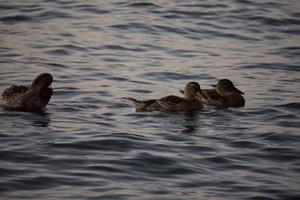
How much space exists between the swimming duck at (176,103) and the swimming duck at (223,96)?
0.18m

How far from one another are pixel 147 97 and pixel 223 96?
1.38m

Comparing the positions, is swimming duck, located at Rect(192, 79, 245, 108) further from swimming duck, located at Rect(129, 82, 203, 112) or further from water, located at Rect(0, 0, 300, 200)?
water, located at Rect(0, 0, 300, 200)

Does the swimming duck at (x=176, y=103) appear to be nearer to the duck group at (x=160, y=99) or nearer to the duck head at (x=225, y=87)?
the duck group at (x=160, y=99)

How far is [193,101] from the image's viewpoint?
51.8ft

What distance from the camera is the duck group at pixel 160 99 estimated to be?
49.0ft

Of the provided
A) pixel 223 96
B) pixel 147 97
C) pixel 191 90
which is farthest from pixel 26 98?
pixel 223 96

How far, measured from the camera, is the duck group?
588 inches

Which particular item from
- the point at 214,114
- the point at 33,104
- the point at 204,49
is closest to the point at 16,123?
the point at 33,104

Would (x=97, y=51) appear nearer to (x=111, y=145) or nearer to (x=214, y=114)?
(x=214, y=114)

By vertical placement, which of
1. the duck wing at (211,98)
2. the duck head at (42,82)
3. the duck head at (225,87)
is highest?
the duck head at (42,82)

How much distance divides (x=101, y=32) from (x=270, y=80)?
17.9 feet

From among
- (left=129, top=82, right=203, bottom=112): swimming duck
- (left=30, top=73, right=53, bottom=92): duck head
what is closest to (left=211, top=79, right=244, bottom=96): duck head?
(left=129, top=82, right=203, bottom=112): swimming duck

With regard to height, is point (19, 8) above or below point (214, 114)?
→ above

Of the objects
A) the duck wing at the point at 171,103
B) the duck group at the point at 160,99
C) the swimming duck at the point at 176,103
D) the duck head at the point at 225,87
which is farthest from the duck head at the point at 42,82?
the duck head at the point at 225,87
